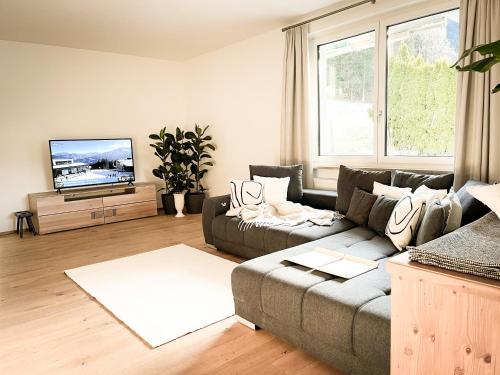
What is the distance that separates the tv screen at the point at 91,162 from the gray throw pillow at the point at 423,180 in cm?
410

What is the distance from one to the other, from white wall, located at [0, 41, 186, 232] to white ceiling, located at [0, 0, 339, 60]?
0.30m

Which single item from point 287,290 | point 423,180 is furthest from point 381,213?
point 287,290

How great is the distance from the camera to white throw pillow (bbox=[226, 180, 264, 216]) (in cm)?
381

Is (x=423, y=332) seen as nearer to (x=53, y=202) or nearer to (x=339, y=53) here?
(x=339, y=53)

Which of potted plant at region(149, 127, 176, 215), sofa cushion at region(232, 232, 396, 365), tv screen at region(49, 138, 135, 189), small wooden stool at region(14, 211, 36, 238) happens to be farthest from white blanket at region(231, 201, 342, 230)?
small wooden stool at region(14, 211, 36, 238)

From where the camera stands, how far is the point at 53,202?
16.2 ft

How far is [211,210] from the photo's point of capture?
12.7ft

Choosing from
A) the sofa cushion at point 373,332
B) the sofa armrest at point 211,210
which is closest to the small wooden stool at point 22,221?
the sofa armrest at point 211,210

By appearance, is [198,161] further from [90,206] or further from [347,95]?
[347,95]

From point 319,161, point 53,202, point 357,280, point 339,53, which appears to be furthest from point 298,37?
point 53,202

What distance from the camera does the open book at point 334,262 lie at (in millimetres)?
2062

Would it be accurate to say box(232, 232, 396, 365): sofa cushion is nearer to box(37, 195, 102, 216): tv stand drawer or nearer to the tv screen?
box(37, 195, 102, 216): tv stand drawer

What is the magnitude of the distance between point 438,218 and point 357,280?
0.68m

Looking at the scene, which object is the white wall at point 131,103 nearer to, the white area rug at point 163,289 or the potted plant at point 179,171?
the potted plant at point 179,171
